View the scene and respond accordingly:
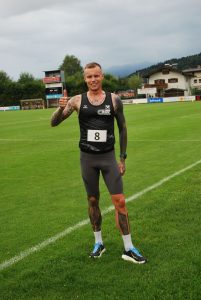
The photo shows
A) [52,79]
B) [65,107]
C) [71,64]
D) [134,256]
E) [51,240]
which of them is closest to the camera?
[134,256]

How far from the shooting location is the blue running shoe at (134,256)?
5.51 meters

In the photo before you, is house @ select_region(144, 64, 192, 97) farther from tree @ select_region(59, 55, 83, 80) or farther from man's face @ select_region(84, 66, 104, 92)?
man's face @ select_region(84, 66, 104, 92)

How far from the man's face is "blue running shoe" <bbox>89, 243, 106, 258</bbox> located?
6.31ft

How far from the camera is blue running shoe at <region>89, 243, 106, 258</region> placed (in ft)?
19.0

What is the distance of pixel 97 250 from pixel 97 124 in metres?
1.55

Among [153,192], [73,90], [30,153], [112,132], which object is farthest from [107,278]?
[73,90]

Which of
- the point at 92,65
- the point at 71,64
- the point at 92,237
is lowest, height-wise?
the point at 92,237

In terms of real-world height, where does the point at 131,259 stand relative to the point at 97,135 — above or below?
below

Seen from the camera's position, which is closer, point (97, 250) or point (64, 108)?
point (64, 108)

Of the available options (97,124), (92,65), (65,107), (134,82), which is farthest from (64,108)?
(134,82)

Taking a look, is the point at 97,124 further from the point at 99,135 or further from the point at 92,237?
the point at 92,237

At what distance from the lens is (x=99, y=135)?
5.64 meters

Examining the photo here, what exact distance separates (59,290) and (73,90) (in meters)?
95.6

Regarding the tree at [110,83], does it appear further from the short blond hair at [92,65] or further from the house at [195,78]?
the short blond hair at [92,65]
